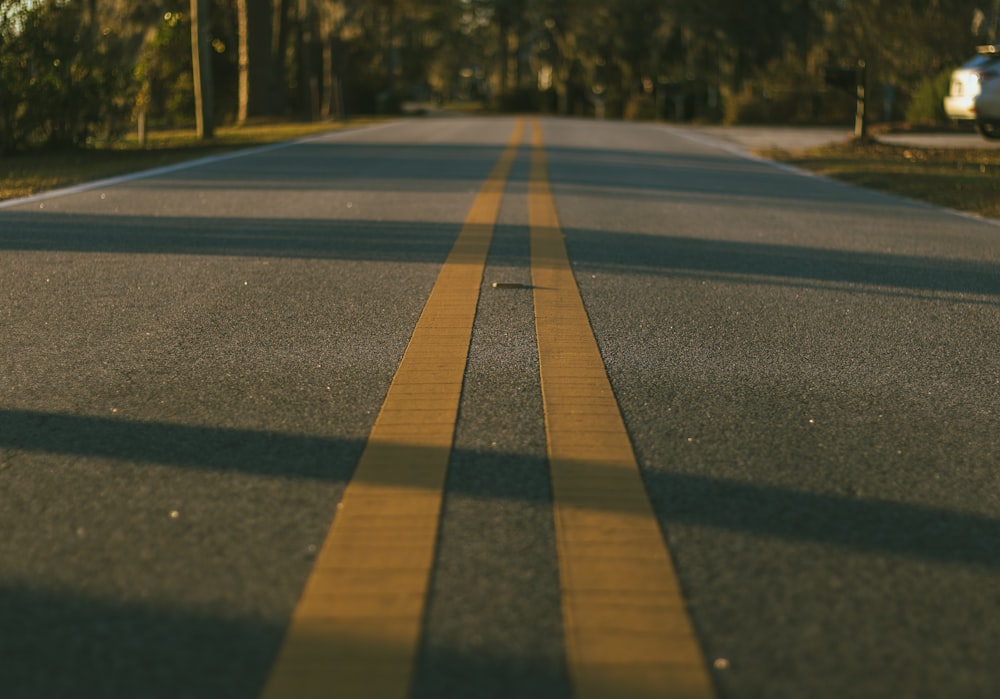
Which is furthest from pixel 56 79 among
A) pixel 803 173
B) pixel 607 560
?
pixel 607 560

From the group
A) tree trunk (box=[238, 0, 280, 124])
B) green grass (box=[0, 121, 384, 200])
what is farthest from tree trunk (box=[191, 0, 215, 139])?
tree trunk (box=[238, 0, 280, 124])

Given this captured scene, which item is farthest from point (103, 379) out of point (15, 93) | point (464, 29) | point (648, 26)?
point (464, 29)

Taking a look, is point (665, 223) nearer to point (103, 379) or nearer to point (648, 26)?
point (103, 379)

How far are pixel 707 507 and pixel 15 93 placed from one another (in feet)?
51.1

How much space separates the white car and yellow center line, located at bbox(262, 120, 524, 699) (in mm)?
17340

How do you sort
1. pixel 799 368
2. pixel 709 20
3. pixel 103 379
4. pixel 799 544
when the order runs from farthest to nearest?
pixel 709 20 → pixel 799 368 → pixel 103 379 → pixel 799 544

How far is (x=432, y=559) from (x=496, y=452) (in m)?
0.83

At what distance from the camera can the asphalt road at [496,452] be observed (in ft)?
7.99

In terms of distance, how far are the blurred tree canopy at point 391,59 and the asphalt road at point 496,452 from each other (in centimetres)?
1039

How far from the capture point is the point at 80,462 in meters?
3.53

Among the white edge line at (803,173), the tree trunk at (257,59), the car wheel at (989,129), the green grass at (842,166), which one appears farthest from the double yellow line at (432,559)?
the tree trunk at (257,59)

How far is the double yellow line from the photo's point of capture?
2295 mm

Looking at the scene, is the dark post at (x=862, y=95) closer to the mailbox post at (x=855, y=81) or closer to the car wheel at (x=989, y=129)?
the mailbox post at (x=855, y=81)

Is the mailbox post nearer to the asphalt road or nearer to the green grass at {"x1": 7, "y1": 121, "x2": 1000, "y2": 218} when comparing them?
the green grass at {"x1": 7, "y1": 121, "x2": 1000, "y2": 218}
